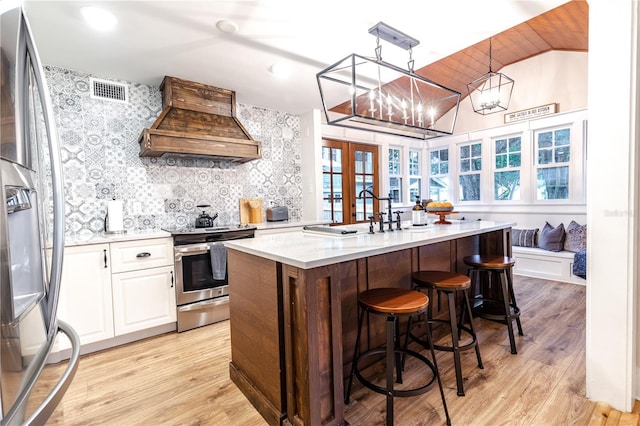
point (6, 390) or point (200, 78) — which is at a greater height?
point (200, 78)

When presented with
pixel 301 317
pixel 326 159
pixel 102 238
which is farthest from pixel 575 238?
pixel 102 238

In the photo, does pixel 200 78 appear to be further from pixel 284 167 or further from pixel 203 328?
pixel 203 328

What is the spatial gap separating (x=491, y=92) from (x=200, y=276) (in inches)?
167

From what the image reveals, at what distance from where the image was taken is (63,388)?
718mm

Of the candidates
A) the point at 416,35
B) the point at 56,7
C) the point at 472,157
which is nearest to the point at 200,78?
the point at 56,7

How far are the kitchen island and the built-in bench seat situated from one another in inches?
116

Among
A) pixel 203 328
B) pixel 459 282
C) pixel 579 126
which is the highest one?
pixel 579 126

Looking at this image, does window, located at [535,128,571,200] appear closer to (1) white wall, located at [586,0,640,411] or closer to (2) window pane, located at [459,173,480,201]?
(2) window pane, located at [459,173,480,201]

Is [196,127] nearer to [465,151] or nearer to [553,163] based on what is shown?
[465,151]

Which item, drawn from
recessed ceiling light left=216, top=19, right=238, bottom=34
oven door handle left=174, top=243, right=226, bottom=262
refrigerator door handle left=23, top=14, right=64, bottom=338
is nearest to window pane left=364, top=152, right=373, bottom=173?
oven door handle left=174, top=243, right=226, bottom=262

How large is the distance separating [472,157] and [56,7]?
6015mm

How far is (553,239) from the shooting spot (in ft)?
14.5

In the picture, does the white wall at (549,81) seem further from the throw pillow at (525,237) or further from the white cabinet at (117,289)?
the white cabinet at (117,289)

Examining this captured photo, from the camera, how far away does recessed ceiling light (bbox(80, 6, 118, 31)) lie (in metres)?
2.00
